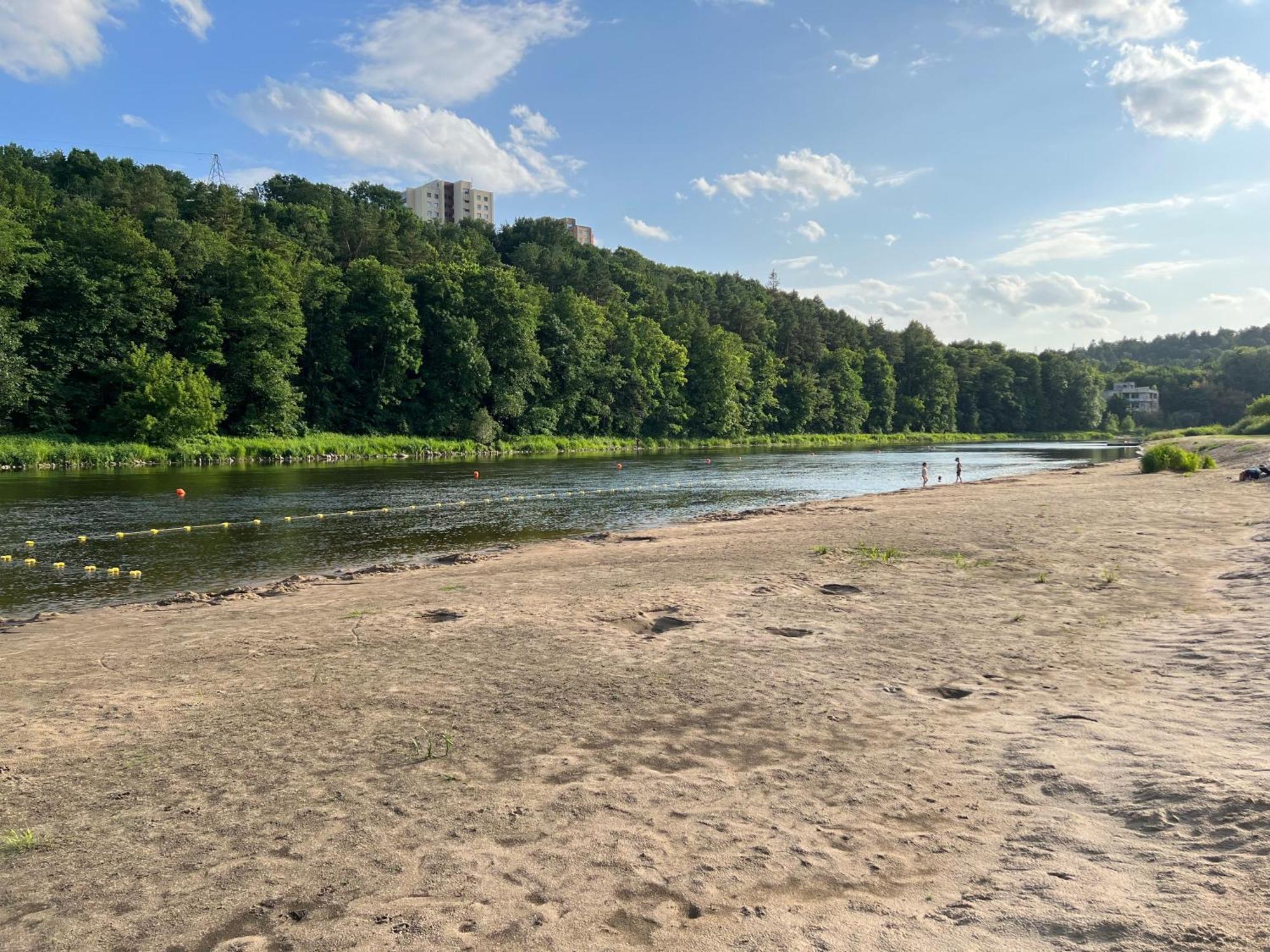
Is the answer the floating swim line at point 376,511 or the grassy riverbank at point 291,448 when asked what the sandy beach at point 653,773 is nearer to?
the floating swim line at point 376,511

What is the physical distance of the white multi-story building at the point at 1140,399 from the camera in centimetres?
19088

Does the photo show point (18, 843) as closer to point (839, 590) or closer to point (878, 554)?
point (839, 590)

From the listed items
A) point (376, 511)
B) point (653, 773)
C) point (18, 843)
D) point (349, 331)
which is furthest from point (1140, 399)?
point (18, 843)

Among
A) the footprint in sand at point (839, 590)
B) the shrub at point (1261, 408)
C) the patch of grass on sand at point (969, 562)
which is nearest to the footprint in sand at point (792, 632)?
the footprint in sand at point (839, 590)

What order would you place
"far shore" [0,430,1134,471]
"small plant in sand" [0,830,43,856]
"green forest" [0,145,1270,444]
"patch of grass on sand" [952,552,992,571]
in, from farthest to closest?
"green forest" [0,145,1270,444], "far shore" [0,430,1134,471], "patch of grass on sand" [952,552,992,571], "small plant in sand" [0,830,43,856]

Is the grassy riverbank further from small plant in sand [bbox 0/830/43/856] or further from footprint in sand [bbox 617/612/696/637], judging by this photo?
small plant in sand [bbox 0/830/43/856]

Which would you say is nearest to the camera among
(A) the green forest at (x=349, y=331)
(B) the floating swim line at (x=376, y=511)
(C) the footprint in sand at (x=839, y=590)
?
(C) the footprint in sand at (x=839, y=590)

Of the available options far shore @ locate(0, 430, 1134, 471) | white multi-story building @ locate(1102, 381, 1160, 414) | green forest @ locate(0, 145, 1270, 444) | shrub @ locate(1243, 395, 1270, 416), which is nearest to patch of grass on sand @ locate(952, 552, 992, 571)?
far shore @ locate(0, 430, 1134, 471)

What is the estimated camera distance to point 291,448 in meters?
62.2

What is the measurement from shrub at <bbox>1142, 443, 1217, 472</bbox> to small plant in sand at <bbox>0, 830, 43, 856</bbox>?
152 ft

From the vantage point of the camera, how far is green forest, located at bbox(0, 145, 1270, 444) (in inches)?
2267

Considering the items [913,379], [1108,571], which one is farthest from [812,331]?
[1108,571]

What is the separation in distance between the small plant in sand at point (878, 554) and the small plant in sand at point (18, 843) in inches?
555

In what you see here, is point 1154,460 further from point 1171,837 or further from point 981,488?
point 1171,837
